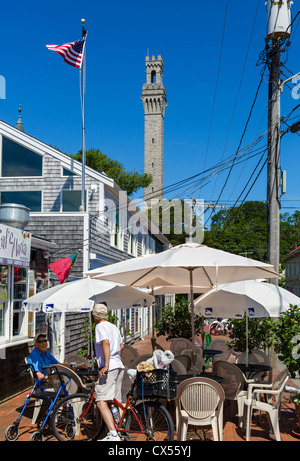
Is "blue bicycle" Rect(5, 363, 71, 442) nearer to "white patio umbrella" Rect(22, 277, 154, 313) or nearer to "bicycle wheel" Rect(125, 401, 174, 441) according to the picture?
"bicycle wheel" Rect(125, 401, 174, 441)

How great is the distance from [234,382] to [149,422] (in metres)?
2.00

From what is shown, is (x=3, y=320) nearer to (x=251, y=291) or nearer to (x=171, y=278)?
(x=171, y=278)

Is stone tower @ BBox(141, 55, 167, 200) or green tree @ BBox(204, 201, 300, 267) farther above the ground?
stone tower @ BBox(141, 55, 167, 200)

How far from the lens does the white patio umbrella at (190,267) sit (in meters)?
6.01

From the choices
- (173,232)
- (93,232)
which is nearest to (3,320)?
(93,232)

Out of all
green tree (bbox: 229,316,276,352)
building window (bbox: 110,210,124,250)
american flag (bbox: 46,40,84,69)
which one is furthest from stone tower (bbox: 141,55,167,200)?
green tree (bbox: 229,316,276,352)

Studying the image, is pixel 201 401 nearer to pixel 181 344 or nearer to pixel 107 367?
pixel 107 367

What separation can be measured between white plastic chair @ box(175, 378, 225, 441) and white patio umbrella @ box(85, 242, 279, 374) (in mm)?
1247

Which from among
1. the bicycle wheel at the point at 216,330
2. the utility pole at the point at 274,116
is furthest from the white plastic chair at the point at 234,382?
the bicycle wheel at the point at 216,330

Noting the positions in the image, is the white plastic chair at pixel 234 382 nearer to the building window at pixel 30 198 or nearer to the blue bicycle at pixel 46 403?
the blue bicycle at pixel 46 403

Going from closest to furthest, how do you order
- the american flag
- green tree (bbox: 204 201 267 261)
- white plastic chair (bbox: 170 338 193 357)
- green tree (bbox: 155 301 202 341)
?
white plastic chair (bbox: 170 338 193 357) → green tree (bbox: 155 301 202 341) → the american flag → green tree (bbox: 204 201 267 261)

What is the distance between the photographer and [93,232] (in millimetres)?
15047

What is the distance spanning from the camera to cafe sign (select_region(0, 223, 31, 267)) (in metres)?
8.76
